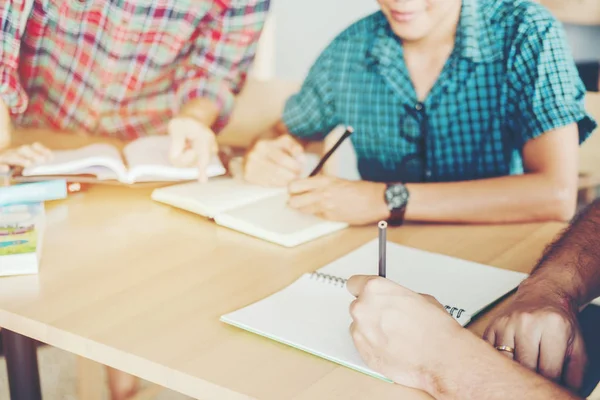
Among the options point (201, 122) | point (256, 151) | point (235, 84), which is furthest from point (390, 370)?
point (235, 84)

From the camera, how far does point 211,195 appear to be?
4.11 ft

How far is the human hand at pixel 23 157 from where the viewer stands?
4.17 feet

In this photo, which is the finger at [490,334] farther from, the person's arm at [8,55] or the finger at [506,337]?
the person's arm at [8,55]

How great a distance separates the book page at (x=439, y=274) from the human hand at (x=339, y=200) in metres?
0.11

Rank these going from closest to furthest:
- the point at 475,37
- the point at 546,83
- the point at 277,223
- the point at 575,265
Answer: the point at 575,265, the point at 277,223, the point at 546,83, the point at 475,37

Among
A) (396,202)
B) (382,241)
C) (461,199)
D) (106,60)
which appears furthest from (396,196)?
(106,60)

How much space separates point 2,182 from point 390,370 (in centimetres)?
86

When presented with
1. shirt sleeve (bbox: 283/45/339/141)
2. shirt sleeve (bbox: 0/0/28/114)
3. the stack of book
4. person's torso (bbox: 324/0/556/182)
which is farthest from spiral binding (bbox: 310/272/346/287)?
shirt sleeve (bbox: 0/0/28/114)

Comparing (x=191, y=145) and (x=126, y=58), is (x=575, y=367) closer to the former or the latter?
(x=191, y=145)

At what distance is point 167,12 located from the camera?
1.54 m

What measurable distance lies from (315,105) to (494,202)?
0.57 m

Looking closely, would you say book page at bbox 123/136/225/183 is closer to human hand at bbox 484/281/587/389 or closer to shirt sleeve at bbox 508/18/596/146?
shirt sleeve at bbox 508/18/596/146

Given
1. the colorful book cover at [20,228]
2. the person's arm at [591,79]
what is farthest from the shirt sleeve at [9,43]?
the person's arm at [591,79]

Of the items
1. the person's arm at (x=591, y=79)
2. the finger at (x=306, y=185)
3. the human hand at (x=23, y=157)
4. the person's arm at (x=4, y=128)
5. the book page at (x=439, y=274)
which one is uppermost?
the person's arm at (x=591, y=79)
